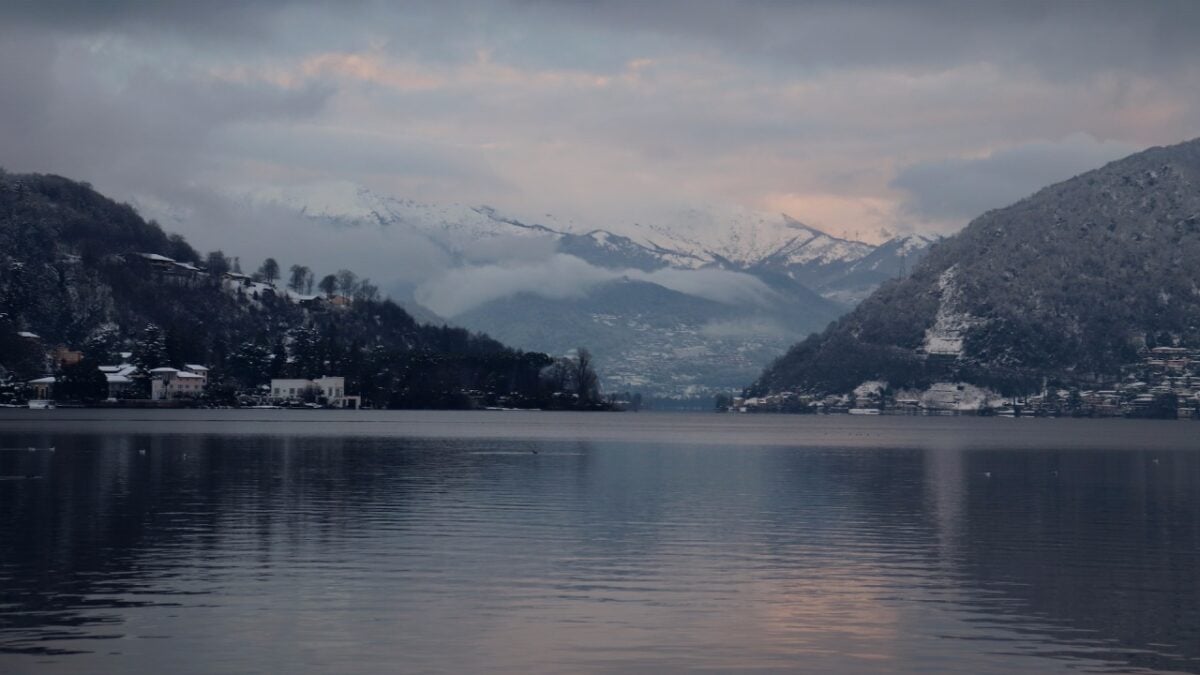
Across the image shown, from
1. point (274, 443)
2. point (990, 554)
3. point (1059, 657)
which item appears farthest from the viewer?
point (274, 443)

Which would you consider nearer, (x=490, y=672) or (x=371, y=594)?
(x=490, y=672)

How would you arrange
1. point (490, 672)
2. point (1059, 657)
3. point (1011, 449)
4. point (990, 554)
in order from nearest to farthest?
1. point (490, 672)
2. point (1059, 657)
3. point (990, 554)
4. point (1011, 449)

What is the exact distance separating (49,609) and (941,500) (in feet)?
200

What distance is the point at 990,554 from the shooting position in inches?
2434

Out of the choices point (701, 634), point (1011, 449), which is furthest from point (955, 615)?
point (1011, 449)

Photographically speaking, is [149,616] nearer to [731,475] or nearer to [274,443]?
[731,475]

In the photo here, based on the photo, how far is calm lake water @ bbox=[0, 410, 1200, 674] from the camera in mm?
39188

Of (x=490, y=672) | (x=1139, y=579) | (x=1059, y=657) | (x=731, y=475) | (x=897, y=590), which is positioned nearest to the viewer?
(x=490, y=672)

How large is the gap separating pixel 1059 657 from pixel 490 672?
15.3m

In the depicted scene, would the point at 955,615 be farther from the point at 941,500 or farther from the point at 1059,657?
the point at 941,500

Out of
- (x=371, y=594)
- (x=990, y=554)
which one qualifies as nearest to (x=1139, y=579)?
(x=990, y=554)

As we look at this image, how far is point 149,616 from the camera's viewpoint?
43.3 m

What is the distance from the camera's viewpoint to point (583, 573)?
177ft

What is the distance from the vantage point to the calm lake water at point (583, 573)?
129 feet
